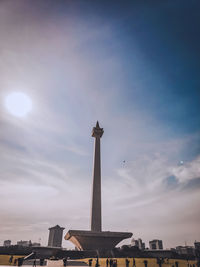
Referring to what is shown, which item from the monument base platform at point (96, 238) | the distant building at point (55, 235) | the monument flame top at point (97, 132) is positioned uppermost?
the monument flame top at point (97, 132)

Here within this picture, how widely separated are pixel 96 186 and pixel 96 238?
11.4m

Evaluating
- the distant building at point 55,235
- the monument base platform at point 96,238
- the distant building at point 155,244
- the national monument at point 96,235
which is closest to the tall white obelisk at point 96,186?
the national monument at point 96,235

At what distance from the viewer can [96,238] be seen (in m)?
39.3

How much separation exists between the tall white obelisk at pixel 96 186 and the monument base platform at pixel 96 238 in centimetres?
272

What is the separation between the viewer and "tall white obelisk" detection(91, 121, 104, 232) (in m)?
43.0

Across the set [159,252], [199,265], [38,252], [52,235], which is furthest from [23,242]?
[199,265]

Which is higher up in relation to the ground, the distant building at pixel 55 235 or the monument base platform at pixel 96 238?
the distant building at pixel 55 235

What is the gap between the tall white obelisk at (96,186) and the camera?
43031 mm

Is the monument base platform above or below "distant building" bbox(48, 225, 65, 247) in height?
below

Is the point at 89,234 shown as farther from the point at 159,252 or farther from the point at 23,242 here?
the point at 23,242

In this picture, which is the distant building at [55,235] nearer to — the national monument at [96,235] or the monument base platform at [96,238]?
the national monument at [96,235]

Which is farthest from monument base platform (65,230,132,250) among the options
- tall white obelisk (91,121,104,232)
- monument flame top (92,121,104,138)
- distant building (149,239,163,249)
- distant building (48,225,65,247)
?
distant building (48,225,65,247)

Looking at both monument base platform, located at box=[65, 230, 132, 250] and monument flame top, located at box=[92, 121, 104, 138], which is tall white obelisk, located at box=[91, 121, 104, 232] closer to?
monument flame top, located at box=[92, 121, 104, 138]

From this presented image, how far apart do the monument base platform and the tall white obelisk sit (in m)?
2.72
